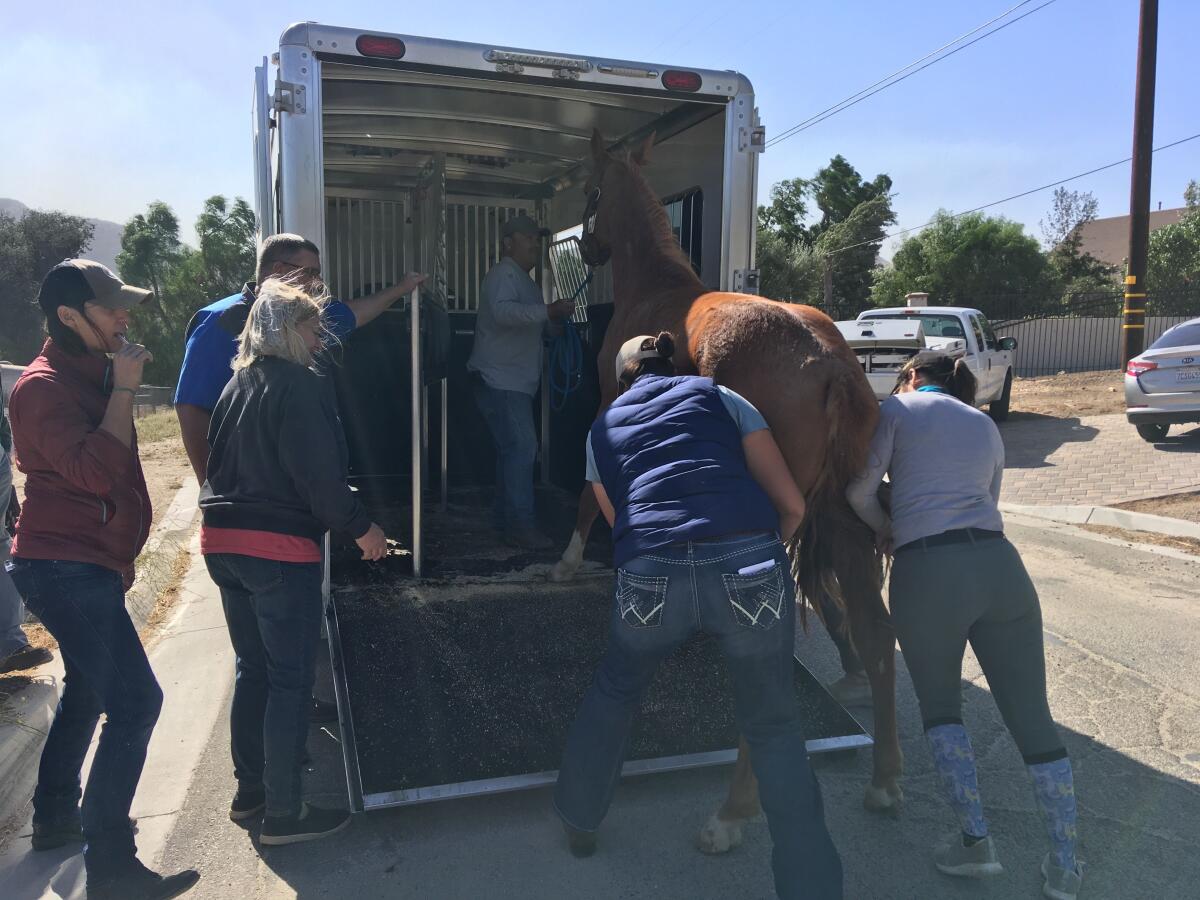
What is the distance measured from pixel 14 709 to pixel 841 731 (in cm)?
363

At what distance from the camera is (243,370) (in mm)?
2887

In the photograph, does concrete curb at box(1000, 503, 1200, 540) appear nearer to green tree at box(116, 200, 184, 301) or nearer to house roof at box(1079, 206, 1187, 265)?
green tree at box(116, 200, 184, 301)

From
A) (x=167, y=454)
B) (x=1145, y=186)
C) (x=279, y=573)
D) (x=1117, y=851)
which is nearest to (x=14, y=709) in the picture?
(x=279, y=573)

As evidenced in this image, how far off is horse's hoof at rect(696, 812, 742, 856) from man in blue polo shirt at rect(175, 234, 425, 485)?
7.13 feet

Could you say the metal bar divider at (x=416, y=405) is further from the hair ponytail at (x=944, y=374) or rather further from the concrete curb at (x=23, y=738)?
the hair ponytail at (x=944, y=374)

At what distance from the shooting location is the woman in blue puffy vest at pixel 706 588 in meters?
2.56

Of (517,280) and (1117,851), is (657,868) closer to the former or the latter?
(1117,851)

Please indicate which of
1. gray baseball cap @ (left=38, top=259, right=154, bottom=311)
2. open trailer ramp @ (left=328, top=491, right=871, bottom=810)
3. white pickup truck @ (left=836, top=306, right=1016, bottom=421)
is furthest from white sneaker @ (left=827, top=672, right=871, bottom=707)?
white pickup truck @ (left=836, top=306, right=1016, bottom=421)

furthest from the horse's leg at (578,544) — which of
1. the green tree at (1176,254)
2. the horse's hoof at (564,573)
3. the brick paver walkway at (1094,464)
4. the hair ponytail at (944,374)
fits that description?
the green tree at (1176,254)

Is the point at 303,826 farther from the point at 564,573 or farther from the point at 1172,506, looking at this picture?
the point at 1172,506

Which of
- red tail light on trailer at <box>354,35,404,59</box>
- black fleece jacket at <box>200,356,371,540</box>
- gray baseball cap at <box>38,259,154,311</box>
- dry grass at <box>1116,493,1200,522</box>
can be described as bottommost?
dry grass at <box>1116,493,1200,522</box>

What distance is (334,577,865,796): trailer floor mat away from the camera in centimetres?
335

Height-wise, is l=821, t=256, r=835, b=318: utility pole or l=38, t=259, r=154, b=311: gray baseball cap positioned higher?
l=821, t=256, r=835, b=318: utility pole

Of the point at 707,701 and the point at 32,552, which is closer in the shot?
the point at 32,552
